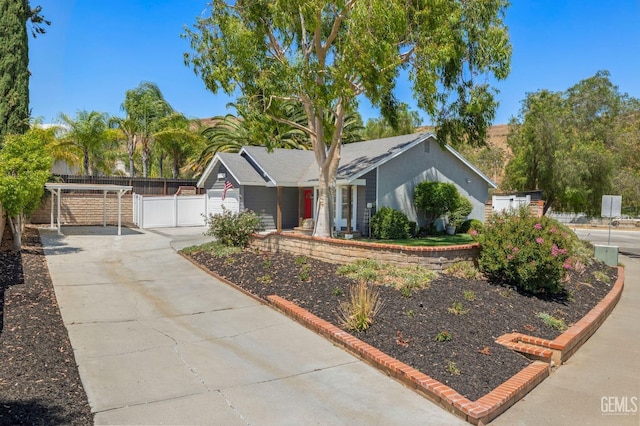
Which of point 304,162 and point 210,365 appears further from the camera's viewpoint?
point 304,162

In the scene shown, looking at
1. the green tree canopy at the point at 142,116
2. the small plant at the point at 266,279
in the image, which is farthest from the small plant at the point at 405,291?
the green tree canopy at the point at 142,116

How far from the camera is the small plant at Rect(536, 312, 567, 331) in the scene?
784 centimetres

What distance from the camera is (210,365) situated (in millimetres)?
5598

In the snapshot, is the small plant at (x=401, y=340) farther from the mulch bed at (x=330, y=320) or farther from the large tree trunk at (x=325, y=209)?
the large tree trunk at (x=325, y=209)

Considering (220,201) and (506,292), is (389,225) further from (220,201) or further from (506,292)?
(220,201)

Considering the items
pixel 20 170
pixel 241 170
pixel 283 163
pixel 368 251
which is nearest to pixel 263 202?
pixel 241 170

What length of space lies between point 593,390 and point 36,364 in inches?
265

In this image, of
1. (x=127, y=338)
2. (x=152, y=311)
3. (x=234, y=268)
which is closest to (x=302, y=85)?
(x=234, y=268)

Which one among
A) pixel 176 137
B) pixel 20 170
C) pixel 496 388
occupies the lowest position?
pixel 496 388

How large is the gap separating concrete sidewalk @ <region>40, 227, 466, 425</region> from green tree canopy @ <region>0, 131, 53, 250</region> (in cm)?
334

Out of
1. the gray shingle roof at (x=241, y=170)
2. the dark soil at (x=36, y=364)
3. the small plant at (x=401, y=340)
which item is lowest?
the small plant at (x=401, y=340)

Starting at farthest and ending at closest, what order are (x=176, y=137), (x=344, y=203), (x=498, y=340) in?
(x=176, y=137) < (x=344, y=203) < (x=498, y=340)

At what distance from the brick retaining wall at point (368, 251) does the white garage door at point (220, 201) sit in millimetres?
9117

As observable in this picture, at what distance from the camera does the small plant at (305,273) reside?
9.51 m
